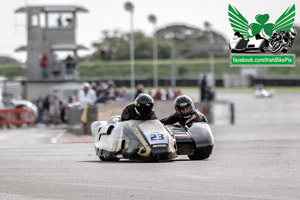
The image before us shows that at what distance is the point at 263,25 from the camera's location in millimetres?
18312

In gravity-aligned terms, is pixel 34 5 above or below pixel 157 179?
above

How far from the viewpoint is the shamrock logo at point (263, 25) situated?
717 inches

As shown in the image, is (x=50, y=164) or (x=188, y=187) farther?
(x=50, y=164)

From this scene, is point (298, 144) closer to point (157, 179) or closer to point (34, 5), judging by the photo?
point (157, 179)

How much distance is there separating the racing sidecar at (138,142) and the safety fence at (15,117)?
24.9 meters

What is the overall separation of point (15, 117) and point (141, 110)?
25.4 m

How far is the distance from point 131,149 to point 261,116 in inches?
1435

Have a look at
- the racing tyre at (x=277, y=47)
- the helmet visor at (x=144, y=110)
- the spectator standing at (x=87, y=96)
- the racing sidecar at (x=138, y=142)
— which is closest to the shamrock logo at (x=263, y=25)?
the racing tyre at (x=277, y=47)

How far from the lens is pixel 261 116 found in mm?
49812

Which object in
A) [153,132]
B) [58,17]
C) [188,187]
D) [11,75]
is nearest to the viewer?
[188,187]

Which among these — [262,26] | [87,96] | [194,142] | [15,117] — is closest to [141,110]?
[194,142]

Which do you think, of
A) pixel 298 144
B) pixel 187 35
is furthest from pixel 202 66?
pixel 298 144

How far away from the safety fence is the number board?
85.4 ft

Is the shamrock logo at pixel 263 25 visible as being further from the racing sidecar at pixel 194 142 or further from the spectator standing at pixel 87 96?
the spectator standing at pixel 87 96
